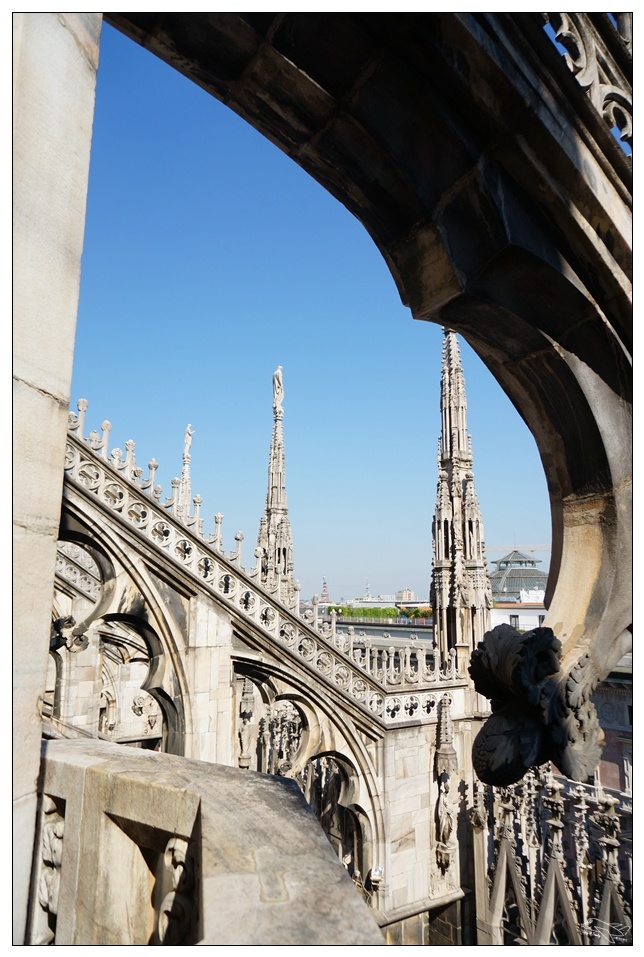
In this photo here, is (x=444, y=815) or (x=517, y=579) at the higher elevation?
(x=517, y=579)

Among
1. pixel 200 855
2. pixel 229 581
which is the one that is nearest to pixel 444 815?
pixel 229 581

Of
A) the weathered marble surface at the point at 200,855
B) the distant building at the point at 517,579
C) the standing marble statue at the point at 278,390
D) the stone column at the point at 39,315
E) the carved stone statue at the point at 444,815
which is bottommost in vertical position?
the carved stone statue at the point at 444,815

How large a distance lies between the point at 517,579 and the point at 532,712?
1793 inches

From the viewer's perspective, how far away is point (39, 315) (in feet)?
4.17

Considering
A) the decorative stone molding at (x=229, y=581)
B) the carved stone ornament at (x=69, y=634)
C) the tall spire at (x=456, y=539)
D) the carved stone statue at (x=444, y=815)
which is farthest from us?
the tall spire at (x=456, y=539)

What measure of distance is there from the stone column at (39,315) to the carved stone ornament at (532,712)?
1.46 meters

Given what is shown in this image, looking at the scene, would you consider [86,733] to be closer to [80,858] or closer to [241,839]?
[80,858]

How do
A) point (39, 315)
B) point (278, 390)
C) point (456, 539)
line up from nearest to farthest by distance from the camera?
point (39, 315), point (456, 539), point (278, 390)

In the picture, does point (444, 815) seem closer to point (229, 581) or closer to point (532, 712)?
point (229, 581)

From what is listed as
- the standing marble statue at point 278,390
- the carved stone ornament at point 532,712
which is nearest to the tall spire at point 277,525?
the standing marble statue at point 278,390

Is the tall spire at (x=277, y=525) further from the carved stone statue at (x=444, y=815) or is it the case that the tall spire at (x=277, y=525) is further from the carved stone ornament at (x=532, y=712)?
the carved stone ornament at (x=532, y=712)

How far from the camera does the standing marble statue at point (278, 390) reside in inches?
874

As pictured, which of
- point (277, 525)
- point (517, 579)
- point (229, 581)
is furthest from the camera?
point (517, 579)

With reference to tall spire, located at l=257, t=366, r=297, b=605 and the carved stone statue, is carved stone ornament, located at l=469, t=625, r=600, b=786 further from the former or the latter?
tall spire, located at l=257, t=366, r=297, b=605
